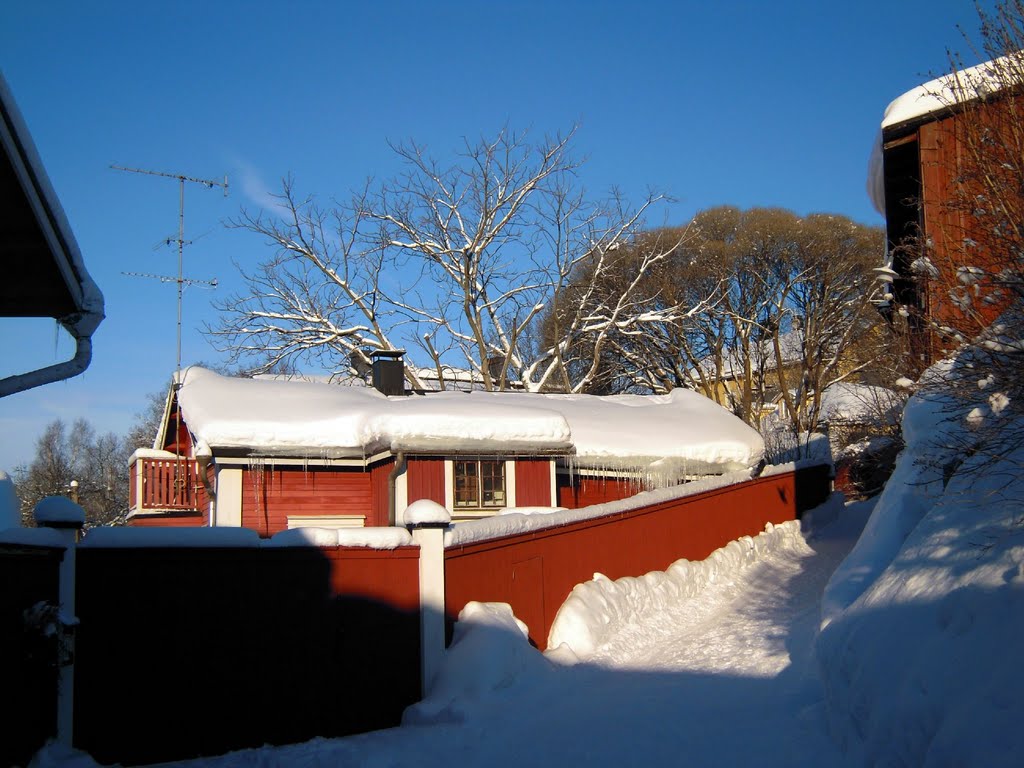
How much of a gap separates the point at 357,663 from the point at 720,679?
3393 mm

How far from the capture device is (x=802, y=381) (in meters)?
30.9

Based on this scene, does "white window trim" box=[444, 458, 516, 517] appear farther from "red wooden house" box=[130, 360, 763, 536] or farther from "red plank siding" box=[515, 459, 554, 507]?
"red plank siding" box=[515, 459, 554, 507]

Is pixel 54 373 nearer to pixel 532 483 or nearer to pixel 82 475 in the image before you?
pixel 532 483

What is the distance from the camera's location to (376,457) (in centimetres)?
1656

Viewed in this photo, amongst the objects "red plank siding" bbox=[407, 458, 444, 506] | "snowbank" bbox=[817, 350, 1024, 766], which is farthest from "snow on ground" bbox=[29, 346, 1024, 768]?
"red plank siding" bbox=[407, 458, 444, 506]

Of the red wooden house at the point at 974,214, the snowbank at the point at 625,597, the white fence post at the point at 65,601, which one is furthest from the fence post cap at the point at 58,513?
the red wooden house at the point at 974,214

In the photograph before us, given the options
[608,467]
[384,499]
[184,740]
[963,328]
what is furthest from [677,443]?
[184,740]

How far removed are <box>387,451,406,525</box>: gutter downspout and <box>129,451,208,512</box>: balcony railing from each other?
17.0ft

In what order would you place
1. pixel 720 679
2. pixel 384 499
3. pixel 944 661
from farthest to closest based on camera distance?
pixel 384 499 → pixel 720 679 → pixel 944 661

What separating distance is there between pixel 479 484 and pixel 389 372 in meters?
4.99

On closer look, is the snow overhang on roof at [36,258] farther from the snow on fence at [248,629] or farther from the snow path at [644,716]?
the snow path at [644,716]

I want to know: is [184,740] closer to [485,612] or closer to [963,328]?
[485,612]

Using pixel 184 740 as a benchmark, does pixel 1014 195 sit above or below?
above

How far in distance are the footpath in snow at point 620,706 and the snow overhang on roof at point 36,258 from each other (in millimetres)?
2949
